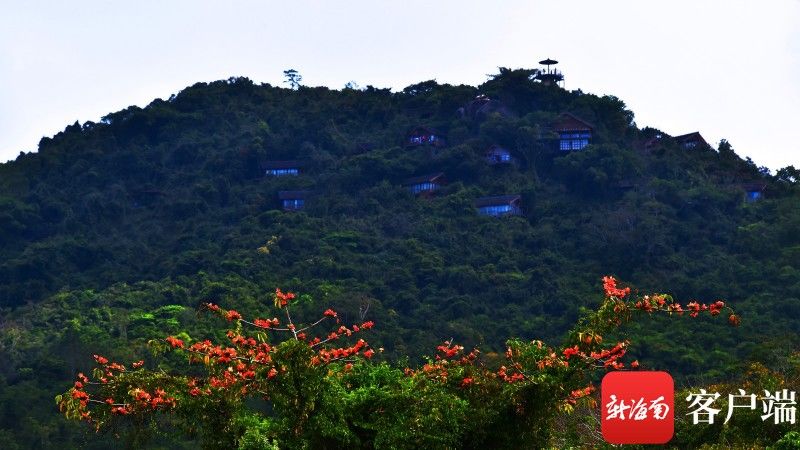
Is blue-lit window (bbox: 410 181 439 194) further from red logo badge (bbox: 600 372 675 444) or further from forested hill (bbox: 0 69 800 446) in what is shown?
red logo badge (bbox: 600 372 675 444)

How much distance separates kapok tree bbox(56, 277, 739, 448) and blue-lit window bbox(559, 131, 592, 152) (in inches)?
2023

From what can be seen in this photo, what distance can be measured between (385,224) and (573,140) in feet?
34.5

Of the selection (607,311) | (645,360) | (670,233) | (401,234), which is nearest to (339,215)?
(401,234)

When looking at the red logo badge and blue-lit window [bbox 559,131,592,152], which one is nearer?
the red logo badge

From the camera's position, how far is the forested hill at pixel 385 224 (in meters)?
47.0

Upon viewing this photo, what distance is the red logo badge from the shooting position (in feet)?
38.2

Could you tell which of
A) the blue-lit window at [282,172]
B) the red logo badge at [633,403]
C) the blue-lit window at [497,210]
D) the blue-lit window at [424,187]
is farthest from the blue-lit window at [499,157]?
the red logo badge at [633,403]

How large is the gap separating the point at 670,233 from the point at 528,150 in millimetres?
10708

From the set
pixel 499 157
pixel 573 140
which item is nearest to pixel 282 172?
pixel 499 157

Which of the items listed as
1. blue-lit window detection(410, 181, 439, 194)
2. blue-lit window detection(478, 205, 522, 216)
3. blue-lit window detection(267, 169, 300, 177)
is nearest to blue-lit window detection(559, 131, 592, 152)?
blue-lit window detection(478, 205, 522, 216)

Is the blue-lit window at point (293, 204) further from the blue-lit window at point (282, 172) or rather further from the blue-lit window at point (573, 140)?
the blue-lit window at point (573, 140)

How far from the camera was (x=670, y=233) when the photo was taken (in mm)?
54531

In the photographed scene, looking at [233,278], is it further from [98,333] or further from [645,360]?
[645,360]

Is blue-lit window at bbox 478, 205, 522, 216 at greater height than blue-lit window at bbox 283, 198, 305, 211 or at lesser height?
lesser
